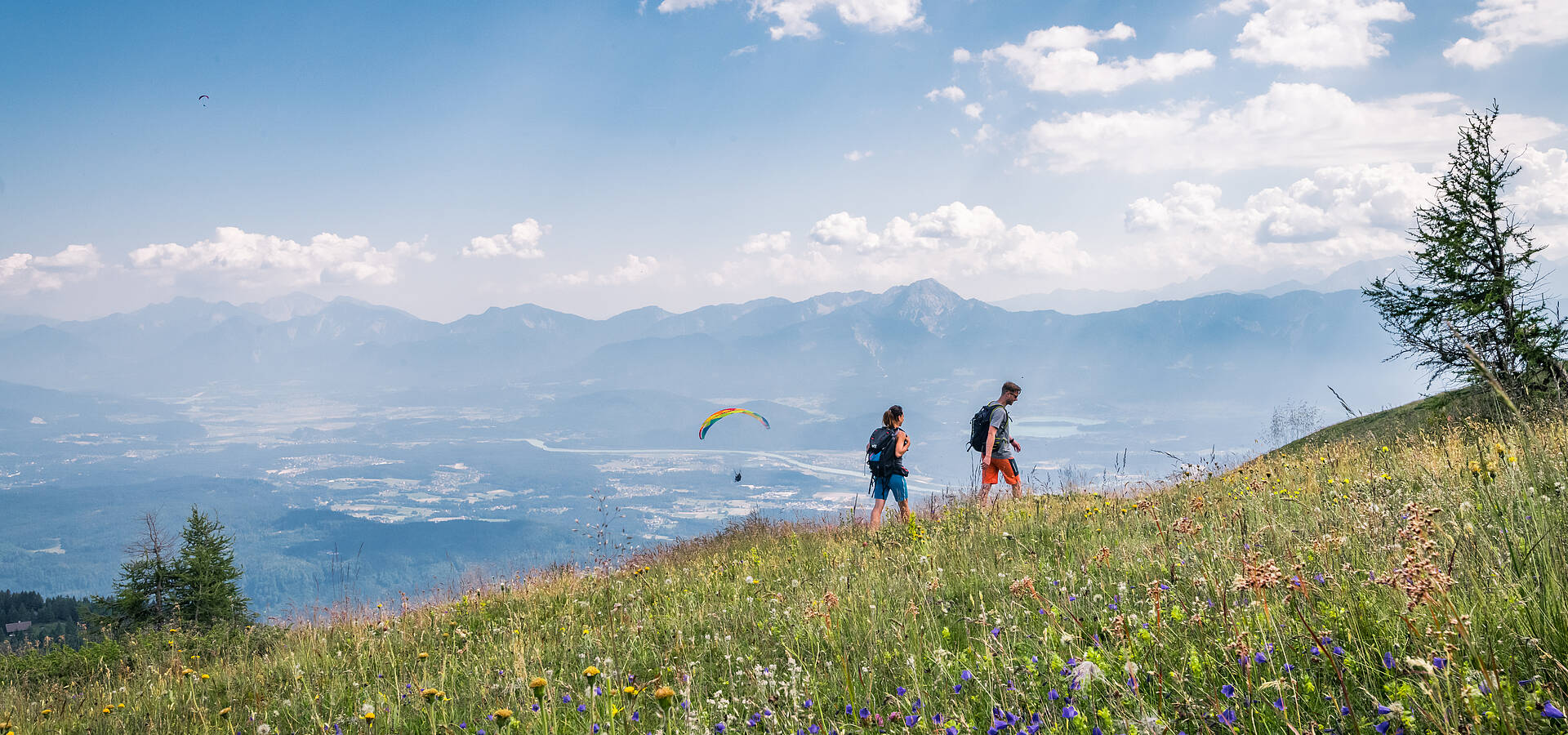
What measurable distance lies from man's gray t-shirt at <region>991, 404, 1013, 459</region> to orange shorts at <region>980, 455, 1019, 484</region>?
0.23 ft

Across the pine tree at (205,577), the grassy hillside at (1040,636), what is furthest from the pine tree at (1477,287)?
the pine tree at (205,577)

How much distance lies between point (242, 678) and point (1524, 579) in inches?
322

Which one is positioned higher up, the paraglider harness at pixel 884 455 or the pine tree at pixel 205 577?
the paraglider harness at pixel 884 455

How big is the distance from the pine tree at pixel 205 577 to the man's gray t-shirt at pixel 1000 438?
91.3 feet

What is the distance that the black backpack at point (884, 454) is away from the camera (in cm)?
1160

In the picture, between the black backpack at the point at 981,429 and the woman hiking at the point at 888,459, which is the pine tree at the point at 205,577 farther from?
the black backpack at the point at 981,429

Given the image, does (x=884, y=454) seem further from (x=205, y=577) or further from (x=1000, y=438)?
(x=205, y=577)

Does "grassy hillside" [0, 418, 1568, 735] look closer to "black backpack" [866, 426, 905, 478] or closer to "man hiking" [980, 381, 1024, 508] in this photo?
"man hiking" [980, 381, 1024, 508]

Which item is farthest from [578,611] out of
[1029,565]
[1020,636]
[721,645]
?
[1020,636]

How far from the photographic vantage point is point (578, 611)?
7.34m

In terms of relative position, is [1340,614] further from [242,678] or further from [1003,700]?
[242,678]

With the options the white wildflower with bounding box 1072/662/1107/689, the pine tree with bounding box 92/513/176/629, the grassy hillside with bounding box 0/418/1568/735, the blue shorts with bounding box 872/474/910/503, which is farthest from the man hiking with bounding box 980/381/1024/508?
the pine tree with bounding box 92/513/176/629

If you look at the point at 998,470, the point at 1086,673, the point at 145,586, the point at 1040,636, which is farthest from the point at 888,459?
the point at 145,586

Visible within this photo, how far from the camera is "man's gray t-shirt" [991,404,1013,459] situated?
1173cm
